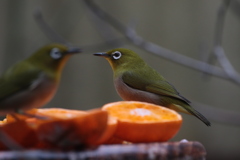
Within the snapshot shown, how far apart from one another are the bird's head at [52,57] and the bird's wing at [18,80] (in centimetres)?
5

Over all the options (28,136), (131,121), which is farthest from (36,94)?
(131,121)

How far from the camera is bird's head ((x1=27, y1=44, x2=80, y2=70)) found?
2.18 m

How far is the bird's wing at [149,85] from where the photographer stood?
3785 mm

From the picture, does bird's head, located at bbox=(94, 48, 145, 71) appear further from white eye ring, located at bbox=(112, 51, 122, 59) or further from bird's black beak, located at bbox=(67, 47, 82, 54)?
bird's black beak, located at bbox=(67, 47, 82, 54)

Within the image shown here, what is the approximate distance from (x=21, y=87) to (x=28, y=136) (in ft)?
0.85

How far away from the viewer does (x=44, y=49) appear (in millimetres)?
2283

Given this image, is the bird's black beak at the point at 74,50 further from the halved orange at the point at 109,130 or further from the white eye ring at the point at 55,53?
the halved orange at the point at 109,130

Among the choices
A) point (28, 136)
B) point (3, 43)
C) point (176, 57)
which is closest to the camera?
point (28, 136)

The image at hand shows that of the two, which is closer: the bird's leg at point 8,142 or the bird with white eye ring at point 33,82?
the bird's leg at point 8,142

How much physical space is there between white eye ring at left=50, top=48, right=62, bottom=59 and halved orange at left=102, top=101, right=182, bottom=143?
0.45 metres

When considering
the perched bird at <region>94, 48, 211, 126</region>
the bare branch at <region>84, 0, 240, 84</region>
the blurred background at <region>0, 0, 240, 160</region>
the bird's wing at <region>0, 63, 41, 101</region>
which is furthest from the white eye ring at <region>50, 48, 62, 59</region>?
the blurred background at <region>0, 0, 240, 160</region>

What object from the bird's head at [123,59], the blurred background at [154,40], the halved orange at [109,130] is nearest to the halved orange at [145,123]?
the halved orange at [109,130]

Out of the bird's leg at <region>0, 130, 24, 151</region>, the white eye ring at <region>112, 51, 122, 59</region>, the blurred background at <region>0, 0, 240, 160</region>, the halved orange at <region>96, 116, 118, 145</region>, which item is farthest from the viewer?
the blurred background at <region>0, 0, 240, 160</region>

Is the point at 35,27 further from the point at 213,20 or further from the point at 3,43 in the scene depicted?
the point at 213,20
